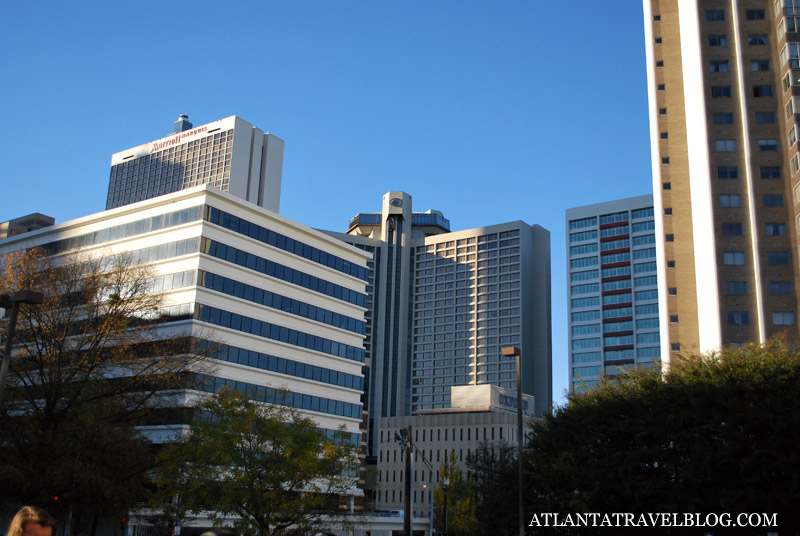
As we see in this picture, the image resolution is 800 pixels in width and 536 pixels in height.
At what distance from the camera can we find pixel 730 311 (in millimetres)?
66188

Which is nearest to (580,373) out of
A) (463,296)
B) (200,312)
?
(463,296)

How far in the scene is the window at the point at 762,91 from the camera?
69812 mm

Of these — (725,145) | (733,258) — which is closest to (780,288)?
(733,258)

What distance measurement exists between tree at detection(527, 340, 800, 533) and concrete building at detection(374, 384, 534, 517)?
288ft

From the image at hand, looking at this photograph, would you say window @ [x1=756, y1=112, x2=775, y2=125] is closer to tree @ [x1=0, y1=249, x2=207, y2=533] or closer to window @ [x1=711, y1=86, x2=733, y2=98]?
window @ [x1=711, y1=86, x2=733, y2=98]

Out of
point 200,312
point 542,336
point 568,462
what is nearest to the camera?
point 568,462

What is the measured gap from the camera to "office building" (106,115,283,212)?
156250 millimetres

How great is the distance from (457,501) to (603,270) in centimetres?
8315

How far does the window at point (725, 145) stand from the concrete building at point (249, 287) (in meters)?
39.3

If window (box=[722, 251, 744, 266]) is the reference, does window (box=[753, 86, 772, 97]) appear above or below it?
above

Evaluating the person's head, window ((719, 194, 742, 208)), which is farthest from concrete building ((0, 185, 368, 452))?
the person's head

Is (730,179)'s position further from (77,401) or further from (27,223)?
(27,223)

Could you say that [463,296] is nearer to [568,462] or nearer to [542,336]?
[542,336]

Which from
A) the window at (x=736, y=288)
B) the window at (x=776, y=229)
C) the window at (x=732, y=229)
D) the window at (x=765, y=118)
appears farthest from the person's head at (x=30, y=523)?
the window at (x=765, y=118)
